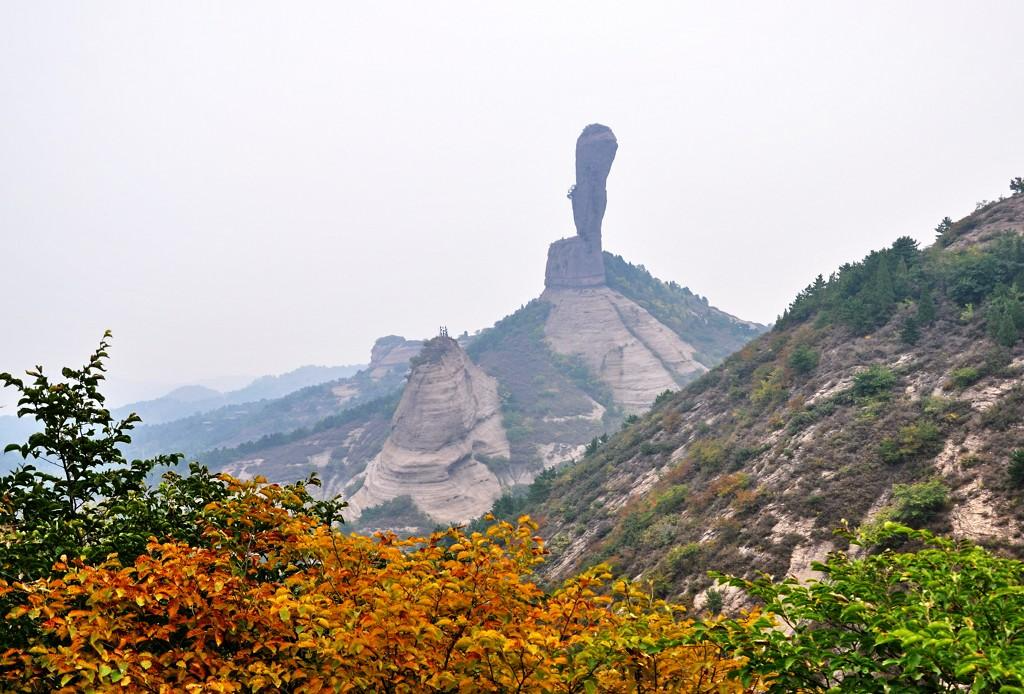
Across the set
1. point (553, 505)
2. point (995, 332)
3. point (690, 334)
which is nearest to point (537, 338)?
point (690, 334)

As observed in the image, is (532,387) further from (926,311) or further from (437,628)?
(437,628)

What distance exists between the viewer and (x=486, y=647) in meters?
4.36

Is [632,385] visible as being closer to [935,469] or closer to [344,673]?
[935,469]

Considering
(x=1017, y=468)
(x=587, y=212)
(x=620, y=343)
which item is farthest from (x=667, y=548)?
(x=587, y=212)

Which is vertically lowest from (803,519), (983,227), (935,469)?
(803,519)

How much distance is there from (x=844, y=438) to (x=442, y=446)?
80.5 m

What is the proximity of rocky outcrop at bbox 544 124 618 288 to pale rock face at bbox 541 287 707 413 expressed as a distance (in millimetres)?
5179

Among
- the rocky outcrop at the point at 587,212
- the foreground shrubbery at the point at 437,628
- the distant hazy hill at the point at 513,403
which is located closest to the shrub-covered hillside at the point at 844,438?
the foreground shrubbery at the point at 437,628

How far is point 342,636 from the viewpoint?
157 inches

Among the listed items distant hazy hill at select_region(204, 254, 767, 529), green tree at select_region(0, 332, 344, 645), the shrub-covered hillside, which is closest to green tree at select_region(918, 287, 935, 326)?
the shrub-covered hillside

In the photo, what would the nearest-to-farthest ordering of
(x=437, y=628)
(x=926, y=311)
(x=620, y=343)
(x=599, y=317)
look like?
(x=437, y=628) → (x=926, y=311) → (x=620, y=343) → (x=599, y=317)

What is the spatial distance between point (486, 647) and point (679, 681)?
174 cm

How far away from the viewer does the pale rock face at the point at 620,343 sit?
12812cm

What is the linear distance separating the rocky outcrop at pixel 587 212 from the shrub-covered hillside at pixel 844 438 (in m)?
116
